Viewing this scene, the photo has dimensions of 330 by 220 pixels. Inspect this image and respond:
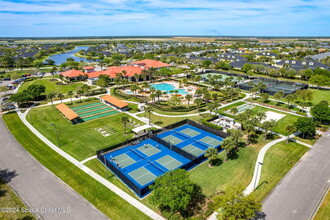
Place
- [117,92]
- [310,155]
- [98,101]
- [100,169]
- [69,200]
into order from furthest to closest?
1. [117,92]
2. [98,101]
3. [310,155]
4. [100,169]
5. [69,200]

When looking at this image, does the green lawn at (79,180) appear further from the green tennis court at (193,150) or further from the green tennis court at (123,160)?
the green tennis court at (193,150)

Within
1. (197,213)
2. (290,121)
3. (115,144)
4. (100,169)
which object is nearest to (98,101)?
(115,144)

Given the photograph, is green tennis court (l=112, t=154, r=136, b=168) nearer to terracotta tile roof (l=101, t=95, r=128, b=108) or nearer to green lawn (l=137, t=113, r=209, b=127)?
green lawn (l=137, t=113, r=209, b=127)

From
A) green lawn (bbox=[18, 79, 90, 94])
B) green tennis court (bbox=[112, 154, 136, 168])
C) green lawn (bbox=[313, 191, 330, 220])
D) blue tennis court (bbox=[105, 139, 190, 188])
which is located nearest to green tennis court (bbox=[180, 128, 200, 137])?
blue tennis court (bbox=[105, 139, 190, 188])

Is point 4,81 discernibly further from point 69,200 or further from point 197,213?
point 197,213

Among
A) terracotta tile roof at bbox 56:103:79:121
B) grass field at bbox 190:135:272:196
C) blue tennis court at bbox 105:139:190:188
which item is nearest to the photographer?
grass field at bbox 190:135:272:196
